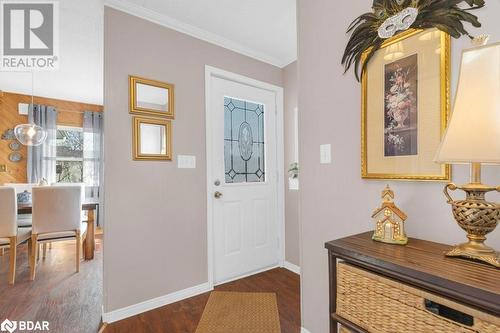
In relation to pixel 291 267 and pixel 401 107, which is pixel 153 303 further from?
pixel 401 107

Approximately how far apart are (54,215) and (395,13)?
350 centimetres

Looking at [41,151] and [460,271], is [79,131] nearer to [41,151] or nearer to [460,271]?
[41,151]

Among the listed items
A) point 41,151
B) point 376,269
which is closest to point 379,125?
point 376,269

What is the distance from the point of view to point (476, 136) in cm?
68

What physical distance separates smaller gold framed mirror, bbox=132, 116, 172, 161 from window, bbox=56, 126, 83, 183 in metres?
3.86

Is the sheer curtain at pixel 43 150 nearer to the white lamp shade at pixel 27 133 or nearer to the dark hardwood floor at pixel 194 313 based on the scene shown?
the white lamp shade at pixel 27 133

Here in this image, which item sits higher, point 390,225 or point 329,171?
point 329,171

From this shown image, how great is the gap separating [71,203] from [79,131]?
2.88m

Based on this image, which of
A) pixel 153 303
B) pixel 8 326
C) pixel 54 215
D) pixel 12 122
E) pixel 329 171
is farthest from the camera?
pixel 12 122

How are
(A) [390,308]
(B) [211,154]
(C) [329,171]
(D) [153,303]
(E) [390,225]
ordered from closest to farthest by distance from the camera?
(A) [390,308], (E) [390,225], (C) [329,171], (D) [153,303], (B) [211,154]

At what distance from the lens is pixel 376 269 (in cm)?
82

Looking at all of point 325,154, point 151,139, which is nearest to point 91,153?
point 151,139

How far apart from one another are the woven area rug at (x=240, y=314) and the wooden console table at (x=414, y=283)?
1024mm

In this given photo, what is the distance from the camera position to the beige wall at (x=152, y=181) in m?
1.92
